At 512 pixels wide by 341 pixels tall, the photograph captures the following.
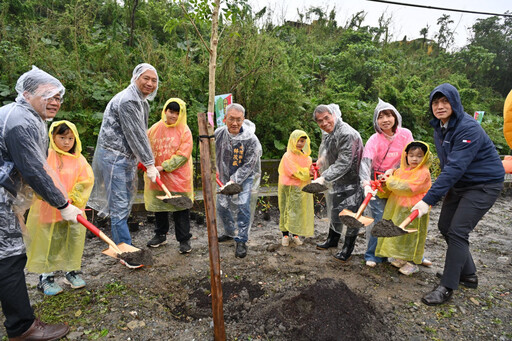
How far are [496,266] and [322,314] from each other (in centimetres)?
260

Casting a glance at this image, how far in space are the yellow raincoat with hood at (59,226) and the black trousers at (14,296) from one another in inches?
21.3

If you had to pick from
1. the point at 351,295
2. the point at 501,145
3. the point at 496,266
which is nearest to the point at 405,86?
the point at 501,145

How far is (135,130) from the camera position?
111 inches

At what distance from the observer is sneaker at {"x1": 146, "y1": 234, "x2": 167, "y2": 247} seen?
12.0 feet

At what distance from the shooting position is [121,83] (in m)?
5.99

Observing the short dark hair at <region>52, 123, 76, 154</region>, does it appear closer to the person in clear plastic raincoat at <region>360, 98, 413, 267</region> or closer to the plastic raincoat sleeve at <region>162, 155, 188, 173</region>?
the plastic raincoat sleeve at <region>162, 155, 188, 173</region>

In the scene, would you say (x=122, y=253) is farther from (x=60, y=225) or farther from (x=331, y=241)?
(x=331, y=241)

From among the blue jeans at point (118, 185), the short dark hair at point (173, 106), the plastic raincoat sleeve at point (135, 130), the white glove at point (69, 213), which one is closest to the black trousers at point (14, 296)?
the white glove at point (69, 213)

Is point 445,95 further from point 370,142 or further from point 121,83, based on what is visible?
point 121,83

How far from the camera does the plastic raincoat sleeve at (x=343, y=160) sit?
319 centimetres

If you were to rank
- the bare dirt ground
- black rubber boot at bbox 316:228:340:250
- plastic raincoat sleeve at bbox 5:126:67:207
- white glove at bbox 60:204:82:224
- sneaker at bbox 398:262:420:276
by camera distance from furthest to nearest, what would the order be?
black rubber boot at bbox 316:228:340:250 → sneaker at bbox 398:262:420:276 → the bare dirt ground → white glove at bbox 60:204:82:224 → plastic raincoat sleeve at bbox 5:126:67:207

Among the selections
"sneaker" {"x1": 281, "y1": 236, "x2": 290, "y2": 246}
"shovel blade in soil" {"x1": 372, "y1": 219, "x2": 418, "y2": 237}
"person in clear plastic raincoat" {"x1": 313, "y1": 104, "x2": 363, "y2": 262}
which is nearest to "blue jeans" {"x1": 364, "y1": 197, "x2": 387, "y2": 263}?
"person in clear plastic raincoat" {"x1": 313, "y1": 104, "x2": 363, "y2": 262}

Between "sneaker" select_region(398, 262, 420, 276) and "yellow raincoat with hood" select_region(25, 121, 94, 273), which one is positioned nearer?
"yellow raincoat with hood" select_region(25, 121, 94, 273)

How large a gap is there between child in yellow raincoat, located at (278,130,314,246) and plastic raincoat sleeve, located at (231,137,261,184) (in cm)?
42
